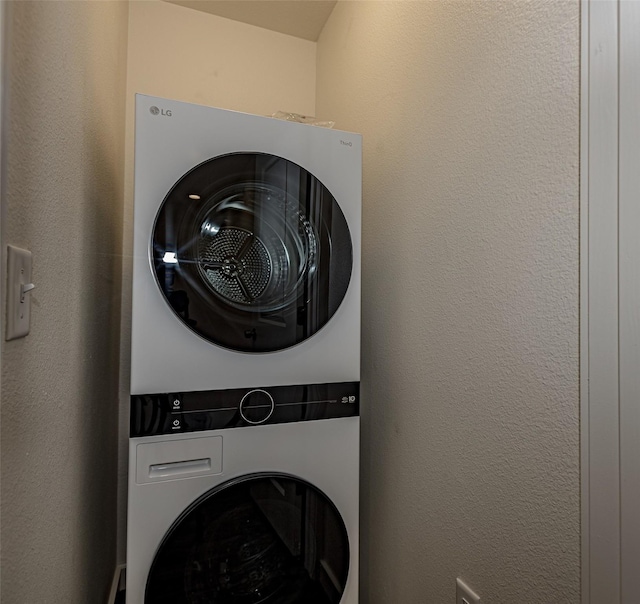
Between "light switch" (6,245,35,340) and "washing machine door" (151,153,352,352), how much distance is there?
0.38 meters

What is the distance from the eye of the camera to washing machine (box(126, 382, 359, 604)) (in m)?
1.00

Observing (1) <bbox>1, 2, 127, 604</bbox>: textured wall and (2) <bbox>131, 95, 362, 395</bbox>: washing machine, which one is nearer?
(1) <bbox>1, 2, 127, 604</bbox>: textured wall

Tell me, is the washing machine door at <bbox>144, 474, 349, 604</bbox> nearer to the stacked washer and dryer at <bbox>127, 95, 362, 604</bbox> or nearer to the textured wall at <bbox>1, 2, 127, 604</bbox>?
the stacked washer and dryer at <bbox>127, 95, 362, 604</bbox>

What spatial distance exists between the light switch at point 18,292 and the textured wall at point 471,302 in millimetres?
864

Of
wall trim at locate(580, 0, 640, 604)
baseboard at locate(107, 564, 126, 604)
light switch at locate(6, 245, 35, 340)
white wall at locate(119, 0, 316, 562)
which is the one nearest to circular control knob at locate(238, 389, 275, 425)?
light switch at locate(6, 245, 35, 340)

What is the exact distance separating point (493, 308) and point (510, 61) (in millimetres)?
518

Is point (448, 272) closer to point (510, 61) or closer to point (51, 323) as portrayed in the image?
point (510, 61)

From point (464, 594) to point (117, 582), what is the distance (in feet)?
4.49

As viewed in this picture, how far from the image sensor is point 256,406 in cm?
109

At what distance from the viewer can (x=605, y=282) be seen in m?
0.68

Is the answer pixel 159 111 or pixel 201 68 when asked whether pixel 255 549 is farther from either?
pixel 201 68

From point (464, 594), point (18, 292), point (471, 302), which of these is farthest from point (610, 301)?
point (18, 292)

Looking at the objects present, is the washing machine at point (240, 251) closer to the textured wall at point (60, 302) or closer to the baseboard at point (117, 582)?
the textured wall at point (60, 302)

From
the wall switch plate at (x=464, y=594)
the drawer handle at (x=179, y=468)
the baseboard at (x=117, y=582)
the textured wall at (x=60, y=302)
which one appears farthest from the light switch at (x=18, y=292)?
the baseboard at (x=117, y=582)
